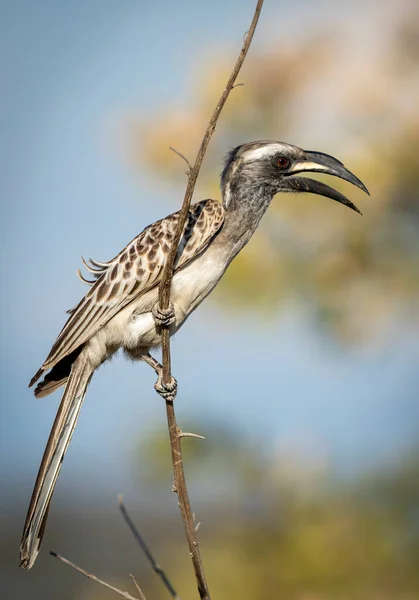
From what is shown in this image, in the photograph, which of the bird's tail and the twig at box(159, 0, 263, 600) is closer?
the twig at box(159, 0, 263, 600)

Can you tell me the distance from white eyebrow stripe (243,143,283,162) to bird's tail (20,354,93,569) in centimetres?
142

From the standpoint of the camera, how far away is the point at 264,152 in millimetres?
4492

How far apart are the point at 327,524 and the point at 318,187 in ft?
8.78

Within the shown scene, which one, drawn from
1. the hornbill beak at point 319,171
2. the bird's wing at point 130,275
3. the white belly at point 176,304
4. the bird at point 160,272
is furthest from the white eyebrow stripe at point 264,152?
the white belly at point 176,304

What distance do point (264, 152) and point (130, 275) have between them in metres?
0.99

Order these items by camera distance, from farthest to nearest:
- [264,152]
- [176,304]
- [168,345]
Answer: [264,152] < [176,304] < [168,345]

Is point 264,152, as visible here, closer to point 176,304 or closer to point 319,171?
point 319,171

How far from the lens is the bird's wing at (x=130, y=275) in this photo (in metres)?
4.25

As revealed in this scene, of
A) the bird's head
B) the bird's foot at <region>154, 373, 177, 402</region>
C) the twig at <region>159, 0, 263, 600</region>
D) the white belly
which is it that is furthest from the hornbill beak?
the twig at <region>159, 0, 263, 600</region>

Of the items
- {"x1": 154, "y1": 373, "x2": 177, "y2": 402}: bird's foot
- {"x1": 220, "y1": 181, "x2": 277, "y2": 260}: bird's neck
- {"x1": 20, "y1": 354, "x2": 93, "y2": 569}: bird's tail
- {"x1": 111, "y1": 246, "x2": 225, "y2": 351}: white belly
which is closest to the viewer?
{"x1": 20, "y1": 354, "x2": 93, "y2": 569}: bird's tail

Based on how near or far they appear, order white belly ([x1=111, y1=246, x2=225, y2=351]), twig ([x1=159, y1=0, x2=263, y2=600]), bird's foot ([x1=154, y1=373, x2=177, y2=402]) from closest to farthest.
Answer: twig ([x1=159, y1=0, x2=263, y2=600]), bird's foot ([x1=154, y1=373, x2=177, y2=402]), white belly ([x1=111, y1=246, x2=225, y2=351])

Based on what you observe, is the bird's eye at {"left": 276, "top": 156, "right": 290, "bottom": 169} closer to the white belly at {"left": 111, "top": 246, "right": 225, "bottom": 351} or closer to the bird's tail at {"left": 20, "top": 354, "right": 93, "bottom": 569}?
the white belly at {"left": 111, "top": 246, "right": 225, "bottom": 351}

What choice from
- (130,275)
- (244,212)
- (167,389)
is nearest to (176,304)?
(130,275)

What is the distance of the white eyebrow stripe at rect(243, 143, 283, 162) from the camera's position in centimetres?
448
